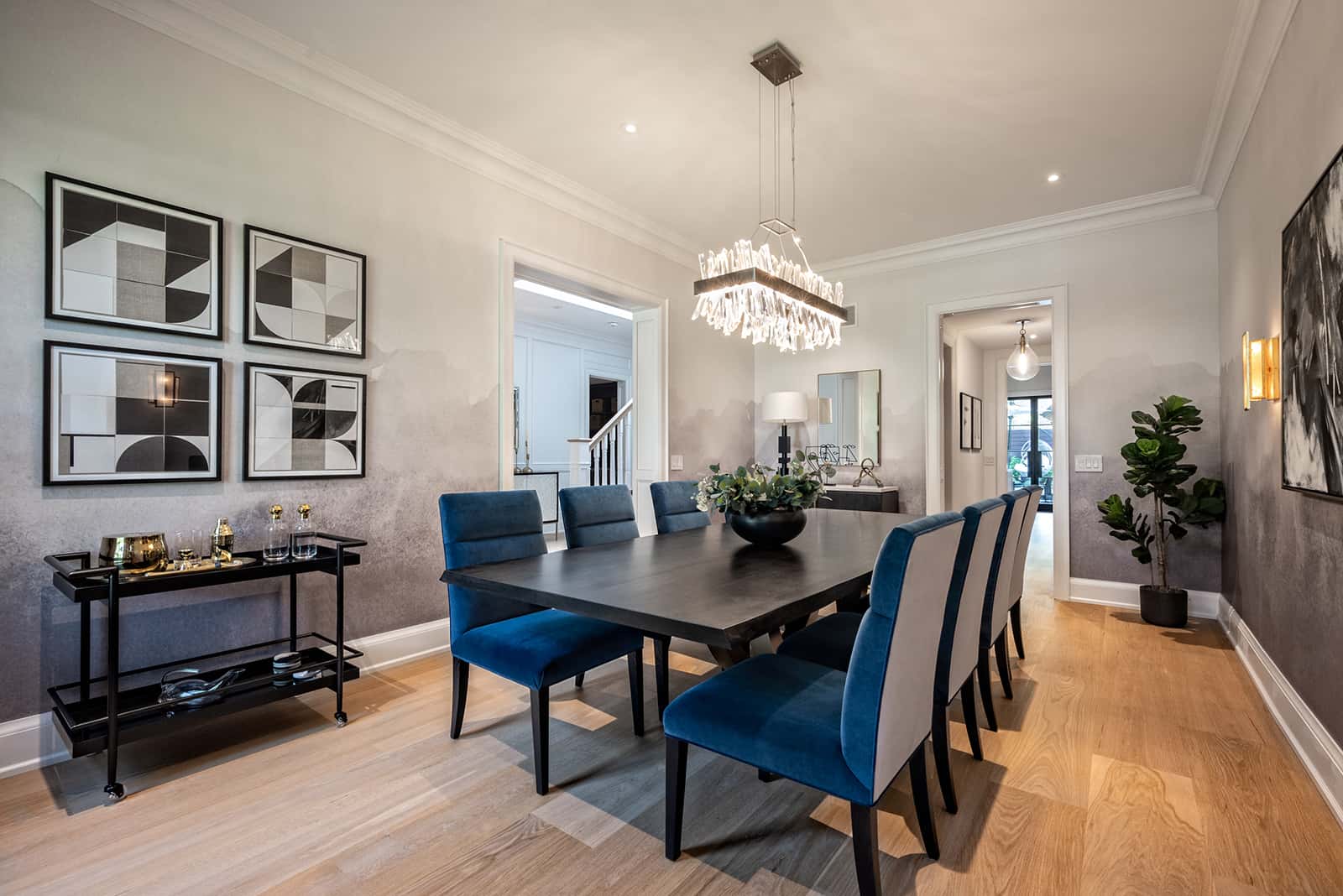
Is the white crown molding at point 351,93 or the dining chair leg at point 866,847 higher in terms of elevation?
the white crown molding at point 351,93

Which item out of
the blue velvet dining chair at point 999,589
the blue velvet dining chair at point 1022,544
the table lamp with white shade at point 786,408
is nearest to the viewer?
the blue velvet dining chair at point 999,589

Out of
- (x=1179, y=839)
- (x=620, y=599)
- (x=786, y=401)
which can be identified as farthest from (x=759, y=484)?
(x=786, y=401)

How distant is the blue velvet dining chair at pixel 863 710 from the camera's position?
4.33 ft

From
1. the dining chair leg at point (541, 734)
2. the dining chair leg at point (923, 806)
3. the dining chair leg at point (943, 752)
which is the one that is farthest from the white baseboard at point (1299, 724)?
the dining chair leg at point (541, 734)

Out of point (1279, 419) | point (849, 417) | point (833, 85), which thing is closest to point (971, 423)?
point (849, 417)

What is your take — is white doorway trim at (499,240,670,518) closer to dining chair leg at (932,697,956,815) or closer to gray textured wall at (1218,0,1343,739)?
dining chair leg at (932,697,956,815)

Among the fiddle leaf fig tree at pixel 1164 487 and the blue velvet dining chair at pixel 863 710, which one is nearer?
the blue velvet dining chair at pixel 863 710

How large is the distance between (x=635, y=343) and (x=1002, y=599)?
11.1 feet

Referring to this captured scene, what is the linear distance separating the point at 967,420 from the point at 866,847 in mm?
7106

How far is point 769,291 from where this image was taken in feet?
9.31

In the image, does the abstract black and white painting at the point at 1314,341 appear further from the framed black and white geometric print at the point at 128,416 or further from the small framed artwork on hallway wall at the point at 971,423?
the small framed artwork on hallway wall at the point at 971,423

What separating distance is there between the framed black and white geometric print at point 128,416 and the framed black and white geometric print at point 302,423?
0.45ft

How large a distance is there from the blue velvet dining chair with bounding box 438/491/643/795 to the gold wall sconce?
2802mm

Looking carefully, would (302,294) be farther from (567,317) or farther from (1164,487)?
(567,317)
